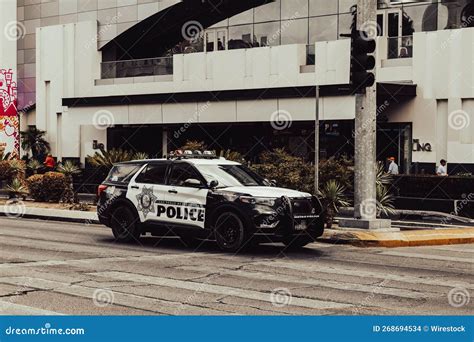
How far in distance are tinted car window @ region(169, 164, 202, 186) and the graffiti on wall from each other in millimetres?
34201

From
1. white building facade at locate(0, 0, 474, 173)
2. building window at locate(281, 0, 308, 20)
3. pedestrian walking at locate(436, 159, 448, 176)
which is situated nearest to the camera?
pedestrian walking at locate(436, 159, 448, 176)

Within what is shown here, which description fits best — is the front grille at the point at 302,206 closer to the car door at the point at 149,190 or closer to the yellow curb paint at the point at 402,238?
the yellow curb paint at the point at 402,238

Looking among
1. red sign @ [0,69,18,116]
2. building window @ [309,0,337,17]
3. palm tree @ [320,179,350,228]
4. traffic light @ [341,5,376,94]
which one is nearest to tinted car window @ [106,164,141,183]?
traffic light @ [341,5,376,94]

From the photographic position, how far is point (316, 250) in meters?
16.4

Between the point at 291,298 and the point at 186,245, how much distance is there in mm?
6680

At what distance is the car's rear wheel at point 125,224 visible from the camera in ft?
55.8

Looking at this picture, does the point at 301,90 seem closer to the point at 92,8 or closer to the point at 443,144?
the point at 443,144

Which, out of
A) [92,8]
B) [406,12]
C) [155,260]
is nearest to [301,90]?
[406,12]

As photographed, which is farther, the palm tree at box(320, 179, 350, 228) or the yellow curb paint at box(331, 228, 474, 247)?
the palm tree at box(320, 179, 350, 228)

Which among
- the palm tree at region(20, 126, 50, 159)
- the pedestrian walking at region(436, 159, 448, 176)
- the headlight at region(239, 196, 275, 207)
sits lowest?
the headlight at region(239, 196, 275, 207)

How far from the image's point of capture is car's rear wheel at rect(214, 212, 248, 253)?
599 inches

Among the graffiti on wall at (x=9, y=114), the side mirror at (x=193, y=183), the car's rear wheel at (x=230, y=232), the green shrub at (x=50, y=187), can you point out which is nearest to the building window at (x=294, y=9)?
the green shrub at (x=50, y=187)

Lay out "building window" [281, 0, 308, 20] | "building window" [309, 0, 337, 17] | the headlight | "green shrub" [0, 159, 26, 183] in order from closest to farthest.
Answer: the headlight < "green shrub" [0, 159, 26, 183] < "building window" [309, 0, 337, 17] < "building window" [281, 0, 308, 20]

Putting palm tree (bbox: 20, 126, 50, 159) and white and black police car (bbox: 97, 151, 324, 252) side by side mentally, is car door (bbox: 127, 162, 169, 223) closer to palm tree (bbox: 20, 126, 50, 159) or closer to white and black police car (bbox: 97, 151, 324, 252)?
white and black police car (bbox: 97, 151, 324, 252)
